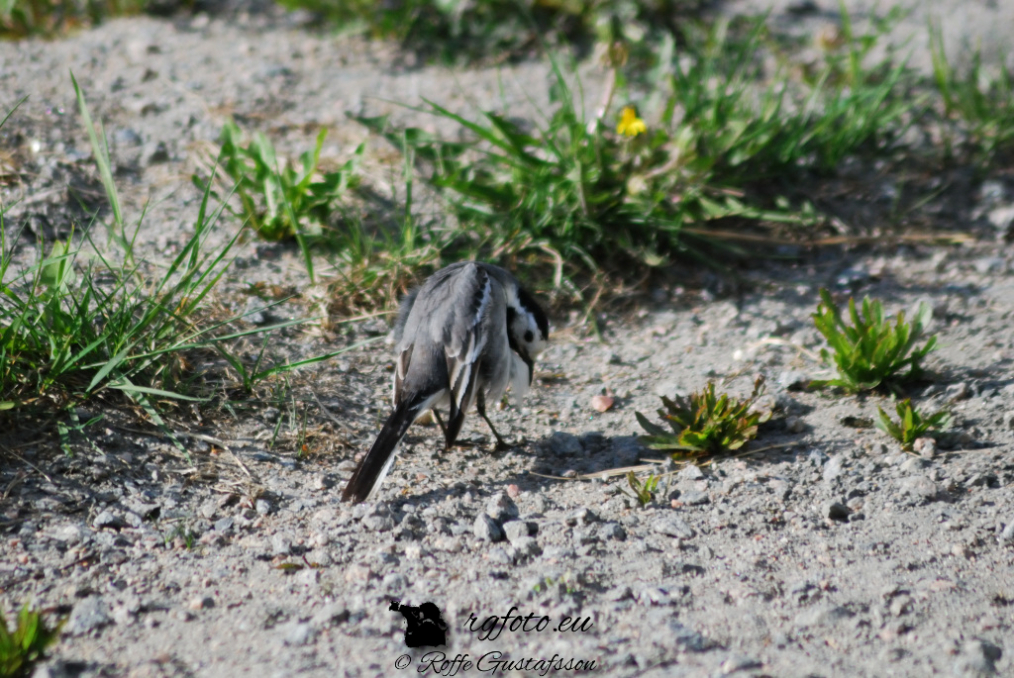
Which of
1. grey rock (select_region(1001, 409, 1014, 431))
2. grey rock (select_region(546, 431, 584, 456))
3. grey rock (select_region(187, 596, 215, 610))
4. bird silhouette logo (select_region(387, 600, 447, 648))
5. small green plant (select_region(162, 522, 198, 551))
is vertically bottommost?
grey rock (select_region(546, 431, 584, 456))

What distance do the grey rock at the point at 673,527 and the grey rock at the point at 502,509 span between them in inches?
21.2

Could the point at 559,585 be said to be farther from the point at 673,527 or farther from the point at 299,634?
the point at 299,634

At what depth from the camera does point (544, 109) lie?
6199mm

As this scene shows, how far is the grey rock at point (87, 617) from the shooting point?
277 cm

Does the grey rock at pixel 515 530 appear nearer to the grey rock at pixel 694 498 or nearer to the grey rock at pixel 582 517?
the grey rock at pixel 582 517

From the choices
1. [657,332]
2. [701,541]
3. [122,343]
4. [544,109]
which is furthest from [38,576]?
[544,109]

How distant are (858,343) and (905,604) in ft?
4.70

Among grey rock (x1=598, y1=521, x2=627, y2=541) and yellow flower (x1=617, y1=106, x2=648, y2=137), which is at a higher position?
yellow flower (x1=617, y1=106, x2=648, y2=137)

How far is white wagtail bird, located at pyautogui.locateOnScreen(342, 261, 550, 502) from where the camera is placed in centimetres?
385

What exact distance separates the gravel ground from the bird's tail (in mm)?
77

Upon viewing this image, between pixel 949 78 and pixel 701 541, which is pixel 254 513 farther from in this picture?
pixel 949 78

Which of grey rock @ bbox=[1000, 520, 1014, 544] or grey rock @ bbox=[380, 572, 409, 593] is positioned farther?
grey rock @ bbox=[1000, 520, 1014, 544]

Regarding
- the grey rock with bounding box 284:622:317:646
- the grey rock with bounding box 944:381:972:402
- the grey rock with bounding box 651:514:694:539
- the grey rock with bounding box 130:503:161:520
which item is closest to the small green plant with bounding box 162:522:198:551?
the grey rock with bounding box 130:503:161:520

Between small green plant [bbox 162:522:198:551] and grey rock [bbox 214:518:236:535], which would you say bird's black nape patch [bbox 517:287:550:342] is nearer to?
grey rock [bbox 214:518:236:535]
